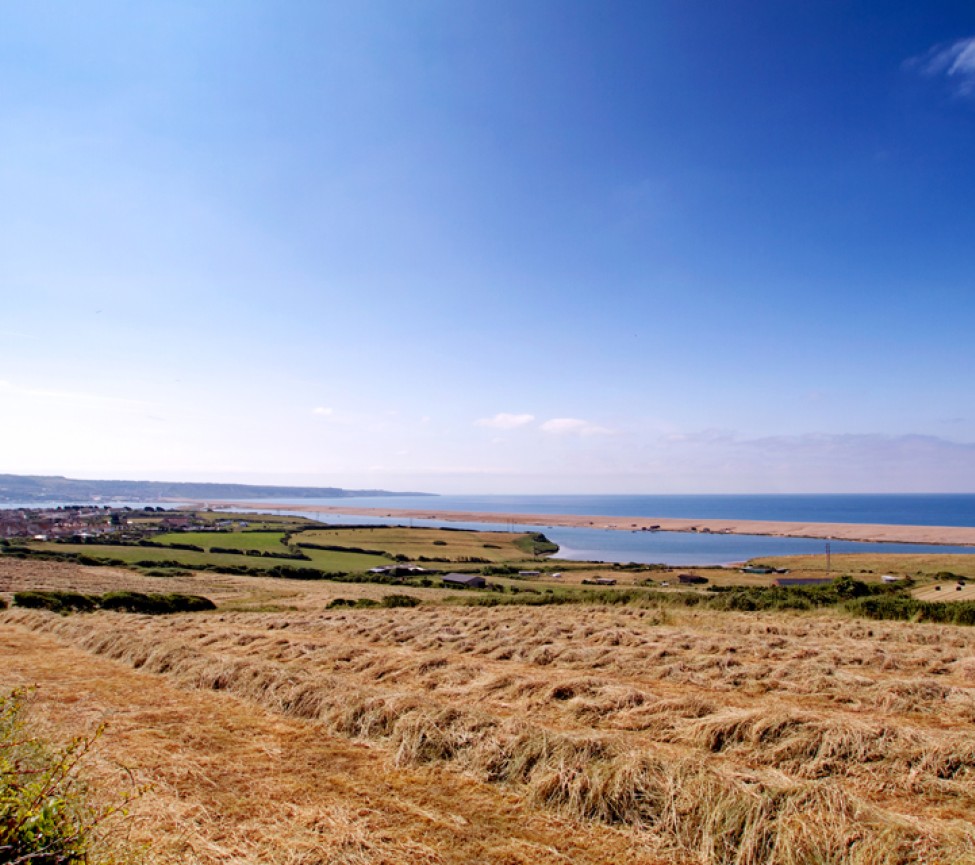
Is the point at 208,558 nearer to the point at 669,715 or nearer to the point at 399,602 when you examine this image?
the point at 399,602

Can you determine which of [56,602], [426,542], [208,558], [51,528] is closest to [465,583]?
[56,602]

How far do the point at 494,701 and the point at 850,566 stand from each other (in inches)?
3233

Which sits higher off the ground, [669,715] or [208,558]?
[669,715]

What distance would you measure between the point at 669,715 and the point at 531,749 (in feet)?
8.54

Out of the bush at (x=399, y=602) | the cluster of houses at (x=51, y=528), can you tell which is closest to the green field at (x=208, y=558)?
the cluster of houses at (x=51, y=528)

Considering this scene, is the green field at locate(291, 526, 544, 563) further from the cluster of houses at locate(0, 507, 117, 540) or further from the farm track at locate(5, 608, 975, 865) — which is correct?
the farm track at locate(5, 608, 975, 865)

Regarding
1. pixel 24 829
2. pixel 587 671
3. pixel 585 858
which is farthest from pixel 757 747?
pixel 24 829

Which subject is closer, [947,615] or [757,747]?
[757,747]

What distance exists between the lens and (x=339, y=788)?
231 inches

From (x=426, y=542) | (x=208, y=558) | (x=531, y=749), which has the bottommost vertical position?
(x=426, y=542)

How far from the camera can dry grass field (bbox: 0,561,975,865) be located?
15.6ft

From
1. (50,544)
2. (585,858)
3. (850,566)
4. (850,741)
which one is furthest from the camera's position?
(50,544)

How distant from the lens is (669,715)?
7656mm

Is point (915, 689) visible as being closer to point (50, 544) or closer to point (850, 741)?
point (850, 741)
